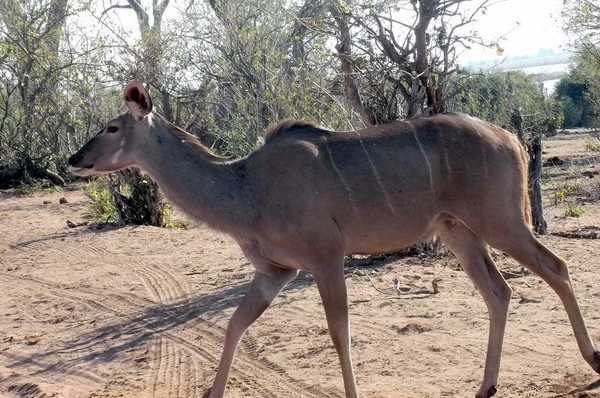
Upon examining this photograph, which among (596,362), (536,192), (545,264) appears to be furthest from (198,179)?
(536,192)

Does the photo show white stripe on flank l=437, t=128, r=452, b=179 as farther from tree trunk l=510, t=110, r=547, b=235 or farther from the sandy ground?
tree trunk l=510, t=110, r=547, b=235

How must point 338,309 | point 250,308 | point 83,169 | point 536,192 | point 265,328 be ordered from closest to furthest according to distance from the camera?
point 338,309, point 250,308, point 83,169, point 265,328, point 536,192

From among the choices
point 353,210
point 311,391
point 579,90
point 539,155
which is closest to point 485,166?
point 353,210

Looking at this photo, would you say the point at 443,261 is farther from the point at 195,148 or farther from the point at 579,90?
the point at 579,90

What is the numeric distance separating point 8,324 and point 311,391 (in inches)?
136

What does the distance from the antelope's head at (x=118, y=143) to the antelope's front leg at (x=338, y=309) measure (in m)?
1.43

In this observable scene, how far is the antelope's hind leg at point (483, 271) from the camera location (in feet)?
16.9

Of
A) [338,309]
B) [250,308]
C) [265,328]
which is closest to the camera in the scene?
[338,309]

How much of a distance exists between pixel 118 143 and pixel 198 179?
1.77 ft

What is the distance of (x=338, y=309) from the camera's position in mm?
4785

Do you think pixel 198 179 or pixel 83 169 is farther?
pixel 83 169

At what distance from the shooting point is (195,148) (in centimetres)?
543

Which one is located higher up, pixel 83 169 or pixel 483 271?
pixel 83 169

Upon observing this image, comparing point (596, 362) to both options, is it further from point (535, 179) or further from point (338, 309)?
point (535, 179)
